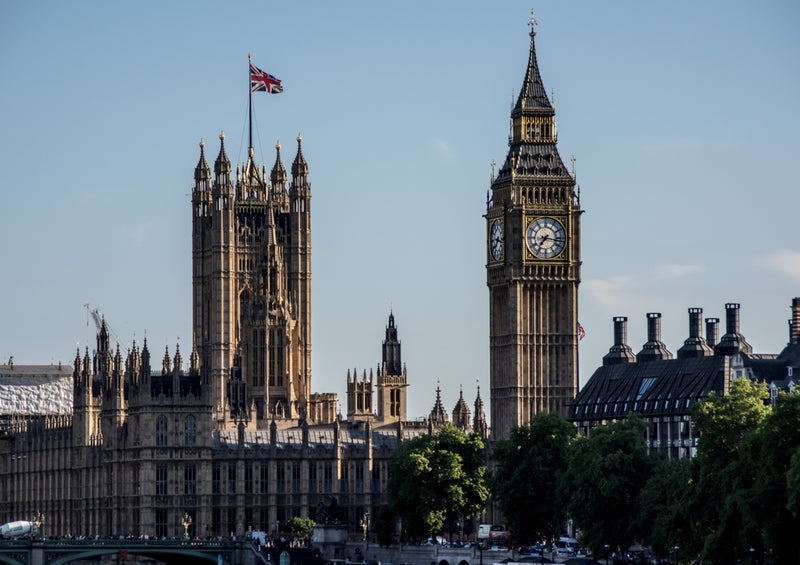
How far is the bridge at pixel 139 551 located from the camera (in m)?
178

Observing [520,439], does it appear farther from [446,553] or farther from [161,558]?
→ [161,558]

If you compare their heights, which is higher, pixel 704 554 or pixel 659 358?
pixel 659 358

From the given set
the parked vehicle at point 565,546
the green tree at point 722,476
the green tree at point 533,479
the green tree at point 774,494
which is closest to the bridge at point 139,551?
the green tree at point 533,479

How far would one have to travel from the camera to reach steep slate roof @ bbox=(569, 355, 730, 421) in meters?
180

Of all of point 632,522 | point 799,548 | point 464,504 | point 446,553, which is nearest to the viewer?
point 799,548

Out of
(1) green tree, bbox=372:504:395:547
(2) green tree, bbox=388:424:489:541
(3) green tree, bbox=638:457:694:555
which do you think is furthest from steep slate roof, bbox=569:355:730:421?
(3) green tree, bbox=638:457:694:555

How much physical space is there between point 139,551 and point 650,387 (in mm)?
36736

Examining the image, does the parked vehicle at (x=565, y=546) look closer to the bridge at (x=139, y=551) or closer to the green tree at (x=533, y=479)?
the green tree at (x=533, y=479)

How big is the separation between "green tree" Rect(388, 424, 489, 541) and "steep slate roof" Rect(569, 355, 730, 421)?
10.1 meters

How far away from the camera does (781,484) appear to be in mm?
130625

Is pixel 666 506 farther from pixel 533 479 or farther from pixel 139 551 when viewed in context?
pixel 139 551

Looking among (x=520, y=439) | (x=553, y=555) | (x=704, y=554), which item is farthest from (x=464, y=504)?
(x=704, y=554)

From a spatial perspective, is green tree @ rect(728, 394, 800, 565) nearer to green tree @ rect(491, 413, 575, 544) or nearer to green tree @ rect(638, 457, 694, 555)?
green tree @ rect(638, 457, 694, 555)

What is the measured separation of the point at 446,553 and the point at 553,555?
13.5 meters
